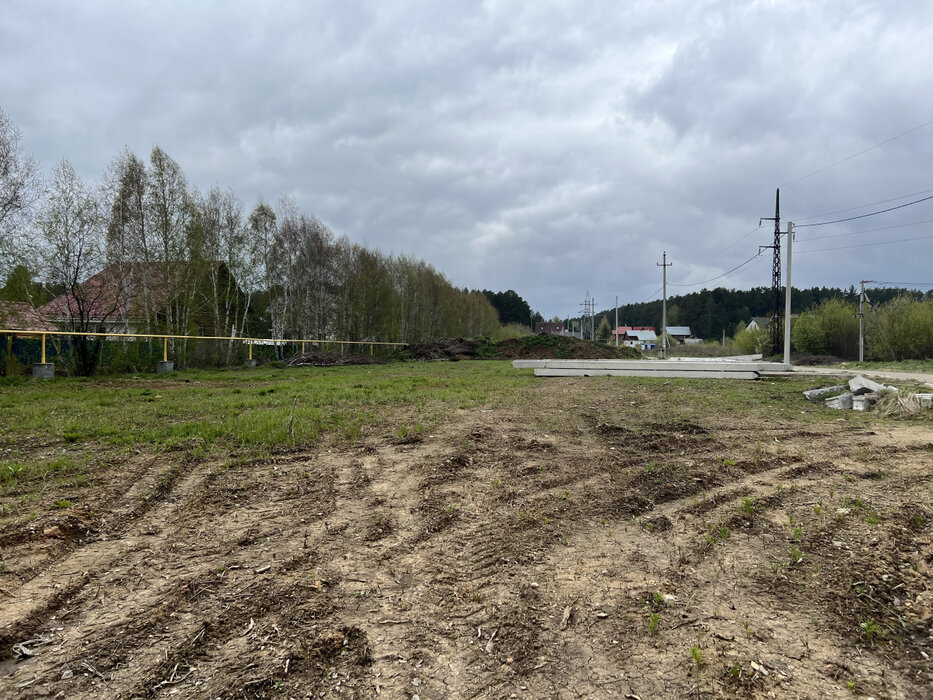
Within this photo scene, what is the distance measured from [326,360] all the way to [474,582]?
2504cm

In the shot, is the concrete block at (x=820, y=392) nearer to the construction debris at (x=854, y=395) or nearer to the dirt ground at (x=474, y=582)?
the construction debris at (x=854, y=395)

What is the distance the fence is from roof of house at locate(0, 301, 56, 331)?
0.36 metres

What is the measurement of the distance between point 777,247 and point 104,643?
130 feet

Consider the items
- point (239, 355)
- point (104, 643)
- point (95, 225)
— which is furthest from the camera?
point (239, 355)

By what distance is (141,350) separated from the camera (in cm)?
1852

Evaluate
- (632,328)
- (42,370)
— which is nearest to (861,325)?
(42,370)

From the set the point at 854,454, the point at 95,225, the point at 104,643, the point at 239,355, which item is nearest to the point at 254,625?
the point at 104,643

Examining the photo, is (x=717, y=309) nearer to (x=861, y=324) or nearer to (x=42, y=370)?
(x=861, y=324)

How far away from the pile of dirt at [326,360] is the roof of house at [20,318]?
10.5 metres

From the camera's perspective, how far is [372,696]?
2.06 meters

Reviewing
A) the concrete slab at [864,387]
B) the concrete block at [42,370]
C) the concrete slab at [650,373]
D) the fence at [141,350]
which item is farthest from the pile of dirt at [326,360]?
the concrete slab at [864,387]

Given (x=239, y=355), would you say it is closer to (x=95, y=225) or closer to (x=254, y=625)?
(x=95, y=225)

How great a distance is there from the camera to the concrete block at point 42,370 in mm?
14555

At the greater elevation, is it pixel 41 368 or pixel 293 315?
pixel 293 315
